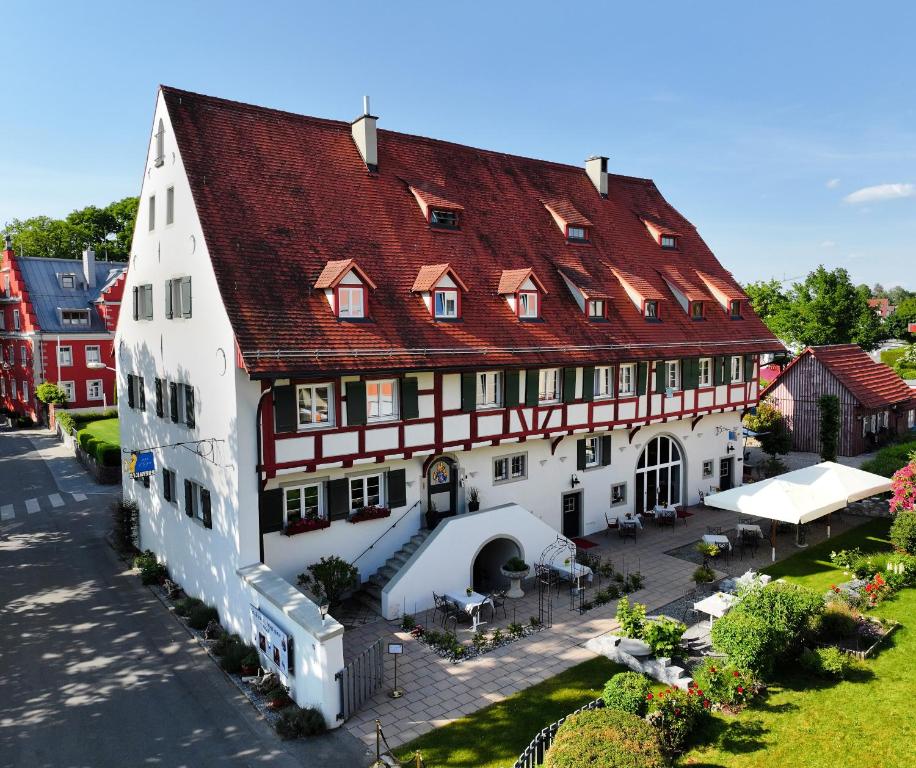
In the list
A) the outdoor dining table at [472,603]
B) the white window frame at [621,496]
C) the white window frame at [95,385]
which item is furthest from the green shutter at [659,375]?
the white window frame at [95,385]

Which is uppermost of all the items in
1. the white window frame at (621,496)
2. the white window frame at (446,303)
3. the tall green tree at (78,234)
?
the tall green tree at (78,234)

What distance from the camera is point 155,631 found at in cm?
1708

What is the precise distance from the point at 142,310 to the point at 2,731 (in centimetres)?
1207

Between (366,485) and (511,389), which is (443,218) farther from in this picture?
(366,485)

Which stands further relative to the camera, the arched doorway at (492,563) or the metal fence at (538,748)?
the arched doorway at (492,563)

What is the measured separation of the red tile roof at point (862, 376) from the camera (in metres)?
35.4

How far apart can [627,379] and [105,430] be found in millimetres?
30893

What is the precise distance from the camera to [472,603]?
16.7m

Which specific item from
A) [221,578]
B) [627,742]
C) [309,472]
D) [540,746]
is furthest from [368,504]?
[627,742]

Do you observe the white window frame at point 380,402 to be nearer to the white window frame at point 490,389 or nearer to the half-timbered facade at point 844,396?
the white window frame at point 490,389

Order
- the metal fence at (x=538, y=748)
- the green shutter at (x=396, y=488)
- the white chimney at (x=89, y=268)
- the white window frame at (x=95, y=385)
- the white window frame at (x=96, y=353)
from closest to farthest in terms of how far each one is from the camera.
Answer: the metal fence at (x=538, y=748) < the green shutter at (x=396, y=488) < the white window frame at (x=96, y=353) < the white window frame at (x=95, y=385) < the white chimney at (x=89, y=268)

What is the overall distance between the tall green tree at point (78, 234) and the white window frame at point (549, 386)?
58375mm

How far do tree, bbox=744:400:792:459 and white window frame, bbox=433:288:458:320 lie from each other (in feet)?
67.7

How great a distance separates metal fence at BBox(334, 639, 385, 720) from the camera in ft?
42.3
